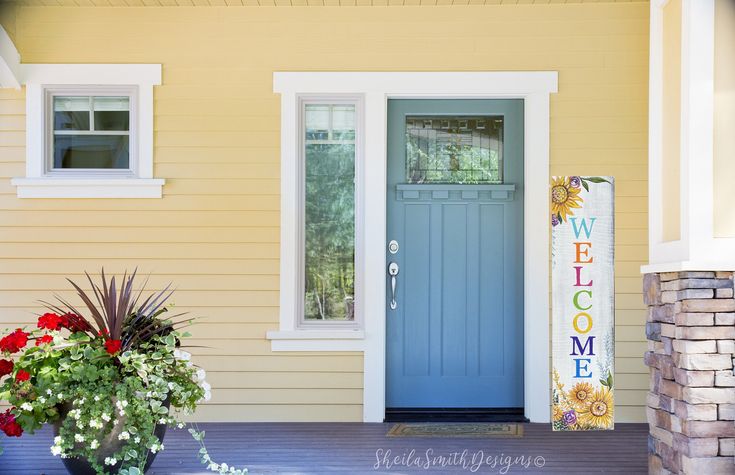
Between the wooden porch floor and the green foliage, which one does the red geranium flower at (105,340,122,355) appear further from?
the wooden porch floor

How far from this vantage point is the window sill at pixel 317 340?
5.63m

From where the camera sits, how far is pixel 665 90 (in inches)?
166

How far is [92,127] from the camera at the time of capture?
18.9 ft

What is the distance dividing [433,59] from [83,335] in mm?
2802

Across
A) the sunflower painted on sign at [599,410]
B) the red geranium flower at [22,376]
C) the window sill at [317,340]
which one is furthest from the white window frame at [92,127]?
the sunflower painted on sign at [599,410]

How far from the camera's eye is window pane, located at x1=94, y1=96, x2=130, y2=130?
18.9 feet

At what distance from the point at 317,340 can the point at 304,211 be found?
32.1 inches

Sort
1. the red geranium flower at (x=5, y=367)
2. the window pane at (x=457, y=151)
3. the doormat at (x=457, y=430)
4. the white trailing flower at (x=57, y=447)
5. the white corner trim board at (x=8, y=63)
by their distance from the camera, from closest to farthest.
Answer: the white trailing flower at (x=57, y=447), the red geranium flower at (x=5, y=367), the doormat at (x=457, y=430), the white corner trim board at (x=8, y=63), the window pane at (x=457, y=151)

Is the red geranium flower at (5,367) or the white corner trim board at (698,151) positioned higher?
the white corner trim board at (698,151)

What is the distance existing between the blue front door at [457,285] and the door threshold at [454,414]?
32mm

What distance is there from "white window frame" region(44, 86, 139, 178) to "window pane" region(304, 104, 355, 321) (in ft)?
3.56

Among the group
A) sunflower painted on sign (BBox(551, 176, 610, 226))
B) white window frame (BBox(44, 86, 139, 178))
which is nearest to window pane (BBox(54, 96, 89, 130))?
white window frame (BBox(44, 86, 139, 178))

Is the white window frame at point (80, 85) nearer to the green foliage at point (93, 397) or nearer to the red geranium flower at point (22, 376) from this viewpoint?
the green foliage at point (93, 397)

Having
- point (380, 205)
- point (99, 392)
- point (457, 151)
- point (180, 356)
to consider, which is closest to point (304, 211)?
point (380, 205)
